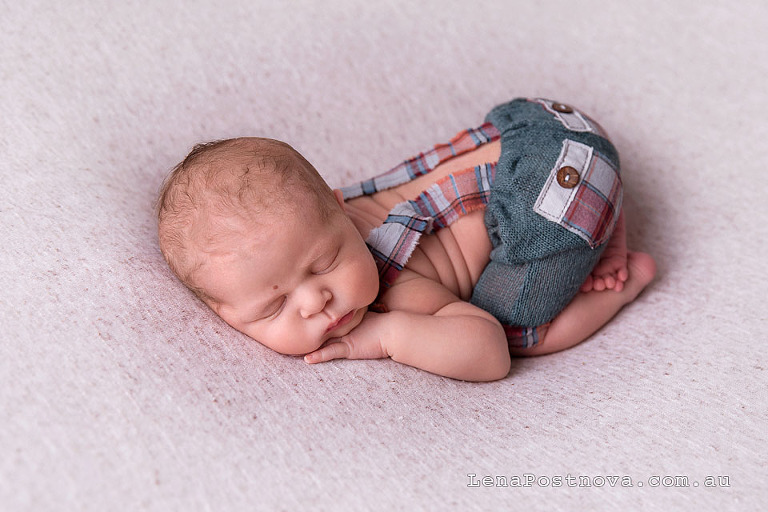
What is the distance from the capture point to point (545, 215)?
1.35 metres

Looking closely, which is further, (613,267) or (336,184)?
(336,184)

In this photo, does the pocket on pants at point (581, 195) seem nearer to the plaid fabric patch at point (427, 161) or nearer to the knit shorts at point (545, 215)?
the knit shorts at point (545, 215)

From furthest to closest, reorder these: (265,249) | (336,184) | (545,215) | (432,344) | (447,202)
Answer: (336,184), (447,202), (545,215), (432,344), (265,249)

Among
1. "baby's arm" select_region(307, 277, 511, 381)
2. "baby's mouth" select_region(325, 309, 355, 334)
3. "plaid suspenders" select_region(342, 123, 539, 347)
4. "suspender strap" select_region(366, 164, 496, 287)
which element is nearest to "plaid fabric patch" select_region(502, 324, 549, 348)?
"plaid suspenders" select_region(342, 123, 539, 347)

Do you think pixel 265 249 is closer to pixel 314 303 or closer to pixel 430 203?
pixel 314 303

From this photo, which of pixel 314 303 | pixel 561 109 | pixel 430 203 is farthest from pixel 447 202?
pixel 314 303

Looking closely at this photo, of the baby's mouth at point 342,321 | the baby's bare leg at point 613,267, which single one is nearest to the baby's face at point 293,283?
the baby's mouth at point 342,321

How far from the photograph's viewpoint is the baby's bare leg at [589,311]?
4.76 feet

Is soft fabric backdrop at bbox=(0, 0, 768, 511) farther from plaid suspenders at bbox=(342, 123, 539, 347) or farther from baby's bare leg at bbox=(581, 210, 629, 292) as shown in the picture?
plaid suspenders at bbox=(342, 123, 539, 347)

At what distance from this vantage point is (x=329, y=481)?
932mm

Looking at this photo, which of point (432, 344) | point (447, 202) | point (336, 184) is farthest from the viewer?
point (336, 184)

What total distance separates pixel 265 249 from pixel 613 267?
764 mm

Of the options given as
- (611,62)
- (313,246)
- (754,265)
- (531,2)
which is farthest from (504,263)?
(531,2)

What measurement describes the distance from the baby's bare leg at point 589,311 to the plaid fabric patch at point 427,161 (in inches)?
14.9
